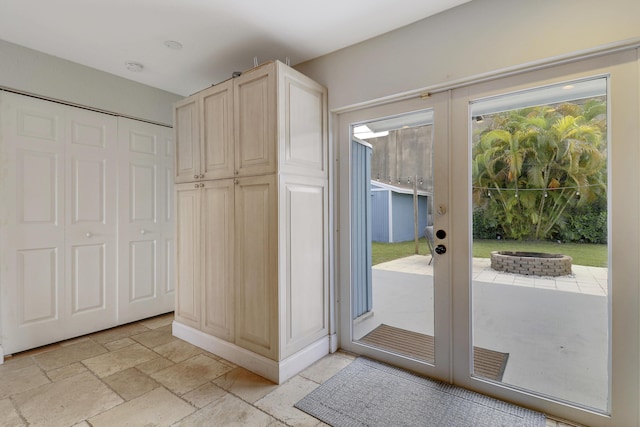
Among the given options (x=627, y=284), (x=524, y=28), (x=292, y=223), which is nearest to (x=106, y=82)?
(x=292, y=223)

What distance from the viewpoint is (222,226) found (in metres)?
2.54

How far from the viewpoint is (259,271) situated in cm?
229

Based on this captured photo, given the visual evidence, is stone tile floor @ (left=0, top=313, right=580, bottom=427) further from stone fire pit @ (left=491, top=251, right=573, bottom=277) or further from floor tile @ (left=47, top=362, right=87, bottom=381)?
stone fire pit @ (left=491, top=251, right=573, bottom=277)

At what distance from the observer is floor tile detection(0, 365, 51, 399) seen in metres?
2.05

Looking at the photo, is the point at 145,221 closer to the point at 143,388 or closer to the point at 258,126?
the point at 143,388

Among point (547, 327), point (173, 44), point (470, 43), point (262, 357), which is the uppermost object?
point (173, 44)

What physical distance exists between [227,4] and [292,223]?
59.7 inches

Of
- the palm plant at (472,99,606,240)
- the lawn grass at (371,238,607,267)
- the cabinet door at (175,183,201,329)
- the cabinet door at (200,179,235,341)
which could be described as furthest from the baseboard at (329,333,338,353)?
the palm plant at (472,99,606,240)

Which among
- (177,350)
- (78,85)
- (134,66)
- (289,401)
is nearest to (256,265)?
(289,401)

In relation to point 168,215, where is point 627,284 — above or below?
below

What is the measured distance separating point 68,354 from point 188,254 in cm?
122

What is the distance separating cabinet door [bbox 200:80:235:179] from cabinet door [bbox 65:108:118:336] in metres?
1.12

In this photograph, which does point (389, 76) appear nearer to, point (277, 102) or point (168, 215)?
point (277, 102)

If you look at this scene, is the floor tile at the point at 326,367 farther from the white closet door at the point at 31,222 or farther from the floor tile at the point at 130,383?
the white closet door at the point at 31,222
